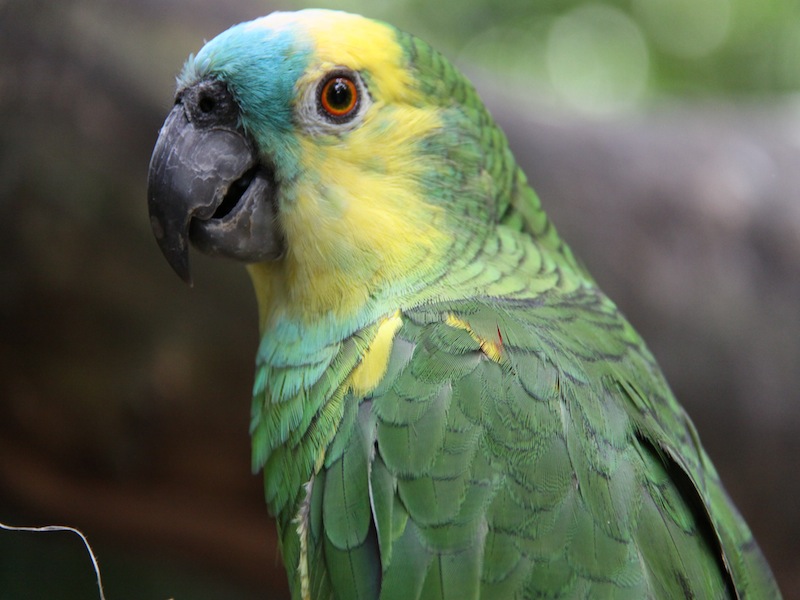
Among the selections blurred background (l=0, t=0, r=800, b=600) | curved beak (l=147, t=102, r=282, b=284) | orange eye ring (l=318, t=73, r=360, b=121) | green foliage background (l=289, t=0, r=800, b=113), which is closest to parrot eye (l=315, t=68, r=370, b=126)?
orange eye ring (l=318, t=73, r=360, b=121)

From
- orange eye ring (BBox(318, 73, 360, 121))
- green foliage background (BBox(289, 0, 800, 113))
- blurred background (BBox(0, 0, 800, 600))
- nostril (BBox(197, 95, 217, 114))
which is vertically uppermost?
green foliage background (BBox(289, 0, 800, 113))

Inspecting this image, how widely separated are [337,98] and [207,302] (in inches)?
54.2

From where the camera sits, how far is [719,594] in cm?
128

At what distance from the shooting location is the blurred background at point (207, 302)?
2168 mm

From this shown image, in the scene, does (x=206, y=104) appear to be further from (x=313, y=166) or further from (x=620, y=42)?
(x=620, y=42)

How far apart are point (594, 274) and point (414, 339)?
1.66 m

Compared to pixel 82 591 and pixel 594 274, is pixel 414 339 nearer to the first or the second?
pixel 82 591

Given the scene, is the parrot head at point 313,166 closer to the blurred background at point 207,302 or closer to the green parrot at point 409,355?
the green parrot at point 409,355

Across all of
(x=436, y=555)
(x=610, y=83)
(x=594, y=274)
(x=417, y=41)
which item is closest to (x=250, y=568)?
(x=594, y=274)

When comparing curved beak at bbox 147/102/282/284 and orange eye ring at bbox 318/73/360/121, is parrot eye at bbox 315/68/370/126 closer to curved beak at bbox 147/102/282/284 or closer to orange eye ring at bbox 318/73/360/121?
orange eye ring at bbox 318/73/360/121

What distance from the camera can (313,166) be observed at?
1.28m

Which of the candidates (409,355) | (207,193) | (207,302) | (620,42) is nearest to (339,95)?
(207,193)

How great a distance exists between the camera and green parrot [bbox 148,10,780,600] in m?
1.13

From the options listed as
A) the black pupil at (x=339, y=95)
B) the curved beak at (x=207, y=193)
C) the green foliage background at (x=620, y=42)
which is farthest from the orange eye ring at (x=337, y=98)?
the green foliage background at (x=620, y=42)
